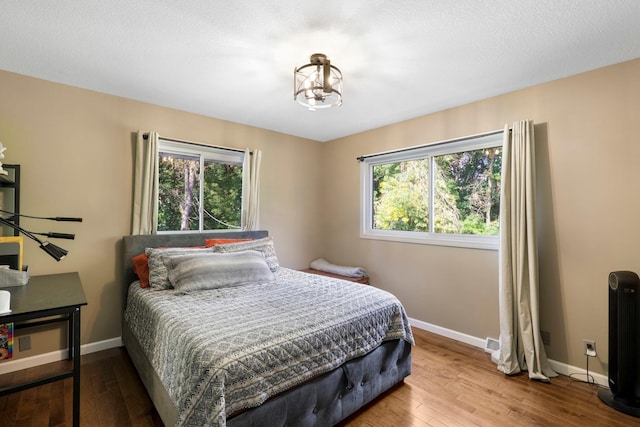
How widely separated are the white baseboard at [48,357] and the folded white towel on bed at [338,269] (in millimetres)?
2413

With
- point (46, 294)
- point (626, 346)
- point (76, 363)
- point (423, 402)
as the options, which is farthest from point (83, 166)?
point (626, 346)

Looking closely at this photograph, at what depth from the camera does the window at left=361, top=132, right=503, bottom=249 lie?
9.95 feet

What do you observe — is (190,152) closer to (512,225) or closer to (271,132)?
(271,132)

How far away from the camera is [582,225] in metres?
2.39

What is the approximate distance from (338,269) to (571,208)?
251 centimetres

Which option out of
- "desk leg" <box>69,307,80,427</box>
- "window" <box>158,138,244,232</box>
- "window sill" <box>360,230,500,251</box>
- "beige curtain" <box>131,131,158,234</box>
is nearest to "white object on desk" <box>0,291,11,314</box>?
"desk leg" <box>69,307,80,427</box>

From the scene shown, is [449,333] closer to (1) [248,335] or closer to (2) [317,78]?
(1) [248,335]

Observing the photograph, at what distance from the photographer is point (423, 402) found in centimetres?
209

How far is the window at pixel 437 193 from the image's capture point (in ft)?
9.95

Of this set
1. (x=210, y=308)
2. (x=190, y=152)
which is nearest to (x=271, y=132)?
(x=190, y=152)

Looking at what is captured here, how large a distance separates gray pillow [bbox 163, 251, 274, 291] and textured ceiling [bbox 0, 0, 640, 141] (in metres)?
1.55

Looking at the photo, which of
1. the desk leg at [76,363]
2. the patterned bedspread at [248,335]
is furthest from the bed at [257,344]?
the desk leg at [76,363]

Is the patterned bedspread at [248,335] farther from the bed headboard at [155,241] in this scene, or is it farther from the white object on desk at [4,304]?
the white object on desk at [4,304]

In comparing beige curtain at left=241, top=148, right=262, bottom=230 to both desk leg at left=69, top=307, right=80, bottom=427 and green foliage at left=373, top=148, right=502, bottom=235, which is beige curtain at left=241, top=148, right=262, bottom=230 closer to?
green foliage at left=373, top=148, right=502, bottom=235
